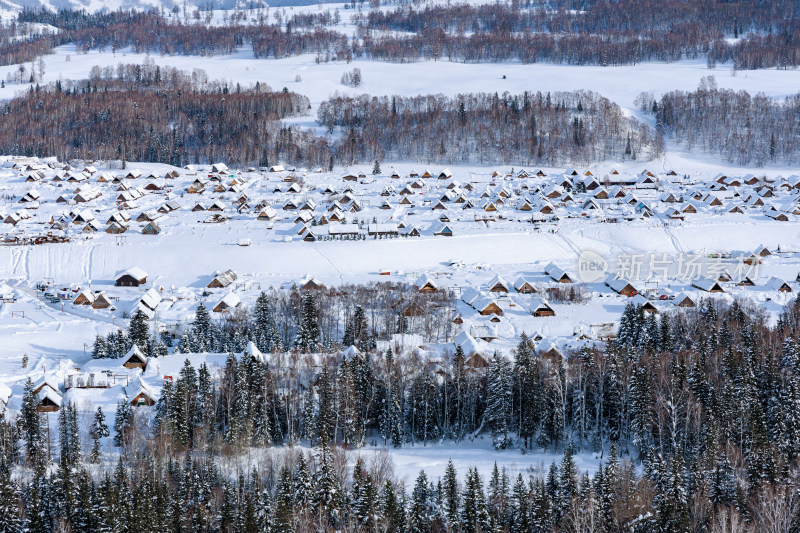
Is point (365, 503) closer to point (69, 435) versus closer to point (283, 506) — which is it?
point (283, 506)

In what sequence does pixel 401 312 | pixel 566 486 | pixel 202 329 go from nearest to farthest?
pixel 566 486, pixel 202 329, pixel 401 312

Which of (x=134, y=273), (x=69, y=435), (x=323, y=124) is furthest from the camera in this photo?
(x=323, y=124)

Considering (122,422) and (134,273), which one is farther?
(134,273)

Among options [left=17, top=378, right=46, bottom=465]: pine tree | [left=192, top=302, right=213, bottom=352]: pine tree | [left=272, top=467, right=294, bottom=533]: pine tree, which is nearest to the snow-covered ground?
[left=17, top=378, right=46, bottom=465]: pine tree

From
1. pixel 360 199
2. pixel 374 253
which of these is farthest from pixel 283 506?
pixel 360 199

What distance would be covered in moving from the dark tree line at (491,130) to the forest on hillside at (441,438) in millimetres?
45160

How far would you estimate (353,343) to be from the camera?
92.4ft

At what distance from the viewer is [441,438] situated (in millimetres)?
24031

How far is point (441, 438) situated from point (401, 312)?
7218 mm

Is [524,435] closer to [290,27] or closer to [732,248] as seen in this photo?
[732,248]

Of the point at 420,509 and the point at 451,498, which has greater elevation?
the point at 451,498

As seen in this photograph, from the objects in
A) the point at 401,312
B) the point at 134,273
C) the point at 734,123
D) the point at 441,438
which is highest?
the point at 734,123

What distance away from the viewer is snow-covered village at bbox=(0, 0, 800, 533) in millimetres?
18875

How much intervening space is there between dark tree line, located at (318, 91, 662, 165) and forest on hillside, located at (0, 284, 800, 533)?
45.2m
